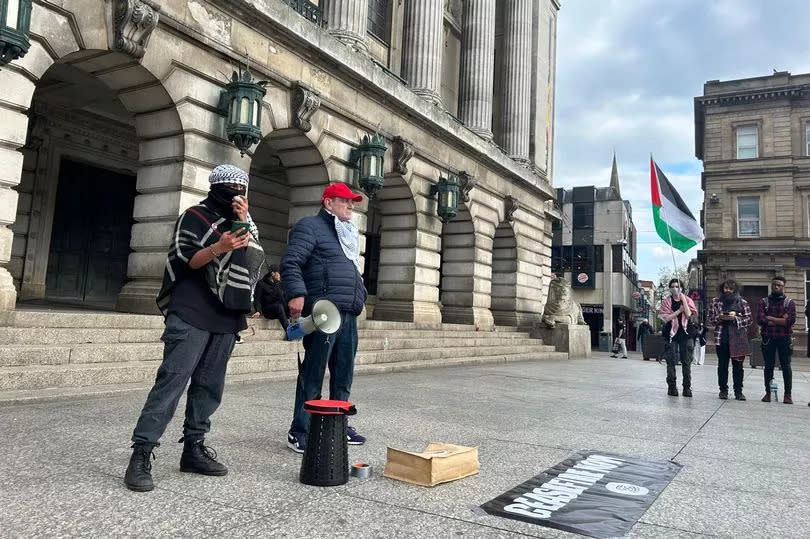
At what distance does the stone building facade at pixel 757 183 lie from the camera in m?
37.6

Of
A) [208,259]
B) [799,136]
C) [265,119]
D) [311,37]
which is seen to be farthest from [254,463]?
[799,136]

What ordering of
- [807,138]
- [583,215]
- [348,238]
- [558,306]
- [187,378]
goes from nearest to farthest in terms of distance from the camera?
1. [187,378]
2. [348,238]
3. [558,306]
4. [807,138]
5. [583,215]

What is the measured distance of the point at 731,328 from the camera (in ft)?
30.5

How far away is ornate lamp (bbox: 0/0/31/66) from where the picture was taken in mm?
6961

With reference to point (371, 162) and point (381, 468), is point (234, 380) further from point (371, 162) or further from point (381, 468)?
point (371, 162)

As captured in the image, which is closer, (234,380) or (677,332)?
(234,380)

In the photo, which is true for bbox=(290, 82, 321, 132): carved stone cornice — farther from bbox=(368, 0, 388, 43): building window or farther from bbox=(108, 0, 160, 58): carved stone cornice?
bbox=(368, 0, 388, 43): building window

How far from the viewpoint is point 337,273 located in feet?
14.8

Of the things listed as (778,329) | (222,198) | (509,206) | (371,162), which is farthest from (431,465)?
(509,206)

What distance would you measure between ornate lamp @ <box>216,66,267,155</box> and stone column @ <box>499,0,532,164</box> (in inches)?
622

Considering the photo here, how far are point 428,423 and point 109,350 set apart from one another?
4340 millimetres

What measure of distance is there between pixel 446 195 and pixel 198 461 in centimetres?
1457

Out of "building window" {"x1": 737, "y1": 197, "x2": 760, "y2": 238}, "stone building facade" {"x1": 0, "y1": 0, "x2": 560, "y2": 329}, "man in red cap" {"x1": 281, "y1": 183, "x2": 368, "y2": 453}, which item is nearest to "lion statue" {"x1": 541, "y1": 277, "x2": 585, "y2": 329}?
"stone building facade" {"x1": 0, "y1": 0, "x2": 560, "y2": 329}

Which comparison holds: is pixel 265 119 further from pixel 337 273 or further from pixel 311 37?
pixel 337 273
